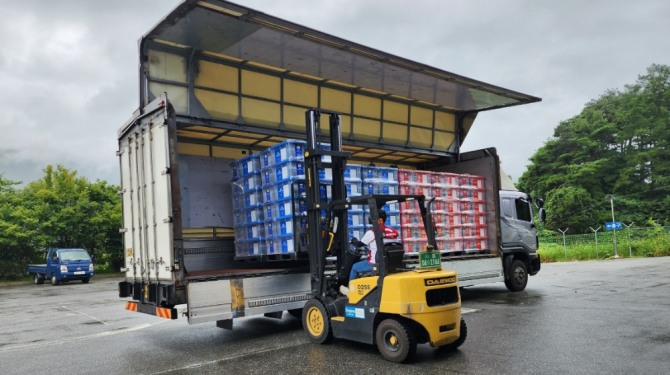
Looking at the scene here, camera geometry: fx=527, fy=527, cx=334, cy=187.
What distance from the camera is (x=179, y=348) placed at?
7.47 metres

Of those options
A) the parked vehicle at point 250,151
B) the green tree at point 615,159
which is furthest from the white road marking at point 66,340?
the green tree at point 615,159

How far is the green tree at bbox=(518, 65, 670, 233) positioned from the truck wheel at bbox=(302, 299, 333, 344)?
38627mm

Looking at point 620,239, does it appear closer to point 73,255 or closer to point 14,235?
point 73,255

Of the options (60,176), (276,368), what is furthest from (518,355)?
(60,176)

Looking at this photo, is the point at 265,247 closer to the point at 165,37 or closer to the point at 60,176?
the point at 165,37

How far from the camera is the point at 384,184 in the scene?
9797mm

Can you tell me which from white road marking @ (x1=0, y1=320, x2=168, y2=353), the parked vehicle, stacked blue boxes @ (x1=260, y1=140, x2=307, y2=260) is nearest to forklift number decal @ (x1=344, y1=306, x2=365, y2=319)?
the parked vehicle

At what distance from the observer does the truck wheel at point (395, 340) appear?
230 inches

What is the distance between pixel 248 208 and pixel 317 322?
8.65 ft

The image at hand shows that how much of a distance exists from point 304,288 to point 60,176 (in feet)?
95.5

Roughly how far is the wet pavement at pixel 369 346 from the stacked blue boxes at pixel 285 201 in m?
1.42

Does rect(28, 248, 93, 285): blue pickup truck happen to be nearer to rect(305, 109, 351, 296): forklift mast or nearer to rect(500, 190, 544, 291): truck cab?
rect(500, 190, 544, 291): truck cab

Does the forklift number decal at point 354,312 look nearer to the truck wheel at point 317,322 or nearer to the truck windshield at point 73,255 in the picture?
the truck wheel at point 317,322

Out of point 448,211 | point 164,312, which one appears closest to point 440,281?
point 164,312
